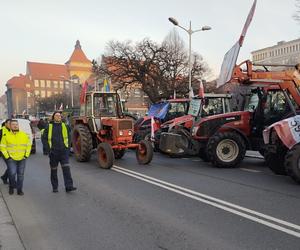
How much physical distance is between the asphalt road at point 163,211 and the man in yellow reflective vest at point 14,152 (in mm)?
390

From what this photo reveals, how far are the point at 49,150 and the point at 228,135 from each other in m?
5.34

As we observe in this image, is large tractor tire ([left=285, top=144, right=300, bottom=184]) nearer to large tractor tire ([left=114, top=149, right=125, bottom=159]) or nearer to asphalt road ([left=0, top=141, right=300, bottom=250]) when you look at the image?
asphalt road ([left=0, top=141, right=300, bottom=250])

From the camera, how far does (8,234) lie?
582cm

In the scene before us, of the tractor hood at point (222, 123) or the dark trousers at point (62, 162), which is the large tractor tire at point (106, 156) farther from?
the dark trousers at point (62, 162)

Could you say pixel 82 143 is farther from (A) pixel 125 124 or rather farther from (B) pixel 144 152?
(B) pixel 144 152

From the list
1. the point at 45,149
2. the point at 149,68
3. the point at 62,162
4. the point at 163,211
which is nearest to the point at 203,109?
the point at 62,162

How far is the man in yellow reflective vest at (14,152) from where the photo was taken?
8719 mm

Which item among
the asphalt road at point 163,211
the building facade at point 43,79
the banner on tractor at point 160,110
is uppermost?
the building facade at point 43,79

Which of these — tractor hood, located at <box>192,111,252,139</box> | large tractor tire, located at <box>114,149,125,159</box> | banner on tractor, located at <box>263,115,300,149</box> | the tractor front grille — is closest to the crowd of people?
the tractor front grille

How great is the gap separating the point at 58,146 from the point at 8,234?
10.2 feet

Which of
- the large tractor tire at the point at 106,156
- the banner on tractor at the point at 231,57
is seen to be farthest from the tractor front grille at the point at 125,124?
the banner on tractor at the point at 231,57

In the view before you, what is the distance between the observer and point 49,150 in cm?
875

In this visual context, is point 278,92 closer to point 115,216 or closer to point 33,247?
point 115,216

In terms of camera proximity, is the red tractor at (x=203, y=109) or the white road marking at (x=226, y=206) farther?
the red tractor at (x=203, y=109)
